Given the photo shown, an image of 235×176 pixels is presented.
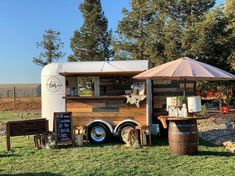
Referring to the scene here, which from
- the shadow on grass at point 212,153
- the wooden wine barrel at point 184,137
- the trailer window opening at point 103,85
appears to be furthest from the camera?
the trailer window opening at point 103,85

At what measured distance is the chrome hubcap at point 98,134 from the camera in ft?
37.7

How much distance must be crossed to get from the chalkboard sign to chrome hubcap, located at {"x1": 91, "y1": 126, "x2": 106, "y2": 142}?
0.71 meters

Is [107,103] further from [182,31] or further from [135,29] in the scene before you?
[135,29]

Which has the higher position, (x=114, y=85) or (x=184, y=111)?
(x=114, y=85)

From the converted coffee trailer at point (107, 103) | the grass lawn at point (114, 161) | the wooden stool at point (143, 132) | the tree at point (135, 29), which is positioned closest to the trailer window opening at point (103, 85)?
the converted coffee trailer at point (107, 103)

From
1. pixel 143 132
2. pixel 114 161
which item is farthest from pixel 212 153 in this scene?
pixel 114 161

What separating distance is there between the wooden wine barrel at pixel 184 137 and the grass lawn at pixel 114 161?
0.64 feet

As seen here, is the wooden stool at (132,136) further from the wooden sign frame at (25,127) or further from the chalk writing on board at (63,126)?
the wooden sign frame at (25,127)

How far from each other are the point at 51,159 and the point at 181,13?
16.3 metres

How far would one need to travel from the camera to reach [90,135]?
11.5 meters

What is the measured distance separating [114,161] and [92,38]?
89.5 ft

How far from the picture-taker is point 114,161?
876cm

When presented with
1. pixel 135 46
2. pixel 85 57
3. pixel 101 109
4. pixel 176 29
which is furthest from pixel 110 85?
pixel 85 57

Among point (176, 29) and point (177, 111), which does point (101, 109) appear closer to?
point (177, 111)
